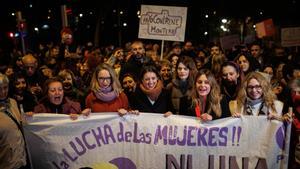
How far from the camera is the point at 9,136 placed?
481cm

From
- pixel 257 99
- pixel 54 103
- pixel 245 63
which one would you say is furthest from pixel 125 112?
pixel 245 63

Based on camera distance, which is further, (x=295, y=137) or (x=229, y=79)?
(x=229, y=79)

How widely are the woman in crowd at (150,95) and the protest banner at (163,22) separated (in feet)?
11.1

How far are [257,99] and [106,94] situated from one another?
171 centimetres

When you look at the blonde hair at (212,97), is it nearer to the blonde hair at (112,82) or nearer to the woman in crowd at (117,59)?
the blonde hair at (112,82)

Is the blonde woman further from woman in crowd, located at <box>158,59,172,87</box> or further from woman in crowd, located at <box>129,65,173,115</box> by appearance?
woman in crowd, located at <box>158,59,172,87</box>

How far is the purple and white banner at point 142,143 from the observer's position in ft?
17.4

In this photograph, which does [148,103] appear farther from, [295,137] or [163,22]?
[163,22]

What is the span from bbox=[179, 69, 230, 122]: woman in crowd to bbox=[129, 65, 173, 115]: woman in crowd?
43 cm

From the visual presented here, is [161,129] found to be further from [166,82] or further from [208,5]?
[208,5]

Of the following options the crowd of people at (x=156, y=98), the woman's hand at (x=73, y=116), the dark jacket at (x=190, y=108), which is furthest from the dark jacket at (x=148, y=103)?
the woman's hand at (x=73, y=116)

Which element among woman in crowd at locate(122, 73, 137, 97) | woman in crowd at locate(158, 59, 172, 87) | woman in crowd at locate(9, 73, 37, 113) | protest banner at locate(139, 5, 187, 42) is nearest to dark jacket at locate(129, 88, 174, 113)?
woman in crowd at locate(122, 73, 137, 97)

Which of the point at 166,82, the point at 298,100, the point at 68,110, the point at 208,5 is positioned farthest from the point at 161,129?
the point at 208,5

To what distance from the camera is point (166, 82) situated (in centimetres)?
757
